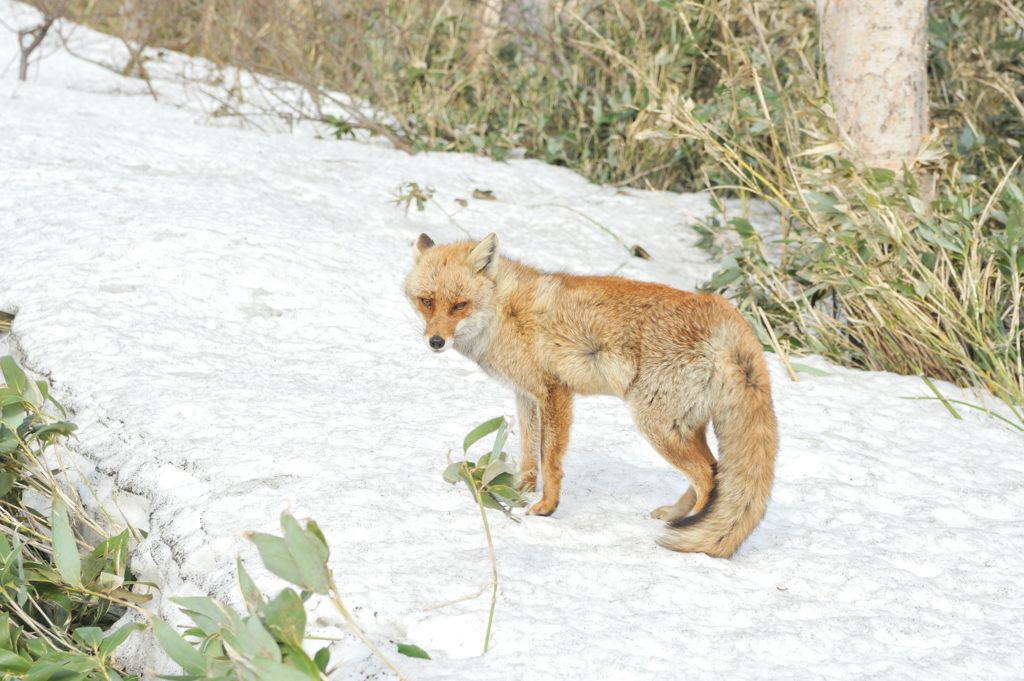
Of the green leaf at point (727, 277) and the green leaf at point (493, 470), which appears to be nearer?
the green leaf at point (493, 470)

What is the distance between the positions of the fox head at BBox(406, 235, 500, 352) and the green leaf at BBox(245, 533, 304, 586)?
1.45 meters

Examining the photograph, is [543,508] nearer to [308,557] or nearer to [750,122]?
[308,557]

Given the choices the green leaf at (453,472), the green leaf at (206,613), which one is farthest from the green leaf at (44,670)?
the green leaf at (453,472)

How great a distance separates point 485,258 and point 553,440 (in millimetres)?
809

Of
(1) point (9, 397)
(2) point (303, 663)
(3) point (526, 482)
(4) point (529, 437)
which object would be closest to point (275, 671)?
(2) point (303, 663)

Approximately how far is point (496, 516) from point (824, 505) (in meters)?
1.37

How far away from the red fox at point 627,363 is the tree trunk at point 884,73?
9.11 ft

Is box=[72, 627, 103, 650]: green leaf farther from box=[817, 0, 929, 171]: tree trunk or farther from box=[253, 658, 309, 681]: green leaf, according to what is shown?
box=[817, 0, 929, 171]: tree trunk

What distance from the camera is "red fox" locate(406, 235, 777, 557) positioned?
8.55 ft

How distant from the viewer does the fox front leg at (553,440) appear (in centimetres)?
289

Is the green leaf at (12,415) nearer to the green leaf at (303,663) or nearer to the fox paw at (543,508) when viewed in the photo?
the green leaf at (303,663)

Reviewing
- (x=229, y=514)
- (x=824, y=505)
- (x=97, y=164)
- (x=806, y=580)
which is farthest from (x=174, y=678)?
(x=97, y=164)

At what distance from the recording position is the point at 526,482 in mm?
3170

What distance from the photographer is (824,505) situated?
312 cm
